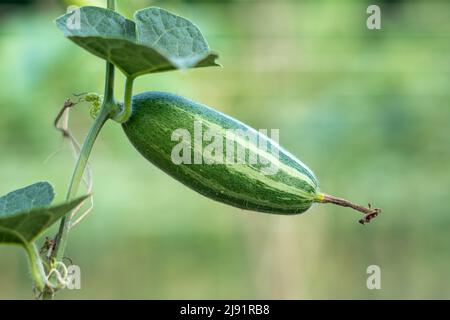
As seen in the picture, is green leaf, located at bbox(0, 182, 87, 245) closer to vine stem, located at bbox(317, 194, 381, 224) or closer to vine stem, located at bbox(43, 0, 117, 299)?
Answer: vine stem, located at bbox(43, 0, 117, 299)

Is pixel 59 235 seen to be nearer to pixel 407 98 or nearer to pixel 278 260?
pixel 278 260

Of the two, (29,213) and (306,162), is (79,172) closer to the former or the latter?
(29,213)

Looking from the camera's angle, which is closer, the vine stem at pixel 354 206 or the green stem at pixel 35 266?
the green stem at pixel 35 266

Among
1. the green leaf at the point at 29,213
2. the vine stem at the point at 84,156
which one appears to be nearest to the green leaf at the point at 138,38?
the vine stem at the point at 84,156

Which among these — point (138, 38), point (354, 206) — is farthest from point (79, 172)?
point (354, 206)

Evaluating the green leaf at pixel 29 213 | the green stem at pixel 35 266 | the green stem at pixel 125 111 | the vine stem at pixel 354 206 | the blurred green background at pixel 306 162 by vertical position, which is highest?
the blurred green background at pixel 306 162

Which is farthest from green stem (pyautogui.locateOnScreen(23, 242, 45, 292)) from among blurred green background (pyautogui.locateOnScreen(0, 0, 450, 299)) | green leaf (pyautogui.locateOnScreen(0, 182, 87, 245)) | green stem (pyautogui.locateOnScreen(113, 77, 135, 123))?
blurred green background (pyautogui.locateOnScreen(0, 0, 450, 299))

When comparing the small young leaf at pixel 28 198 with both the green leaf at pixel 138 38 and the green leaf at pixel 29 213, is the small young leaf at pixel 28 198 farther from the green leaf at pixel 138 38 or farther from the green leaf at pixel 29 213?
the green leaf at pixel 138 38
